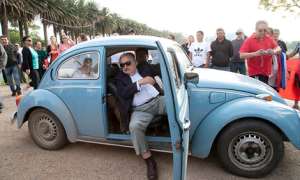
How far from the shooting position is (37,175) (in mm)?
3992

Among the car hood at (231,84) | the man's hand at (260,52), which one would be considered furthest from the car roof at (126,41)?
the man's hand at (260,52)

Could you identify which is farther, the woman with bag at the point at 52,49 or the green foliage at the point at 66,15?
the green foliage at the point at 66,15

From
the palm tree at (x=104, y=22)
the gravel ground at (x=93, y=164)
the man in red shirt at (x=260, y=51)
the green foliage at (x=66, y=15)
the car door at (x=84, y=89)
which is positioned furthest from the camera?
the palm tree at (x=104, y=22)

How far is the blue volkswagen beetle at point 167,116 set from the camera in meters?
3.63

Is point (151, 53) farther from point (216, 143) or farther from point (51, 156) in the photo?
point (51, 156)

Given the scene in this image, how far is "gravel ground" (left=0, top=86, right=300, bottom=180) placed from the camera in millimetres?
3914

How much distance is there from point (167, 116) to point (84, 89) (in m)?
1.38

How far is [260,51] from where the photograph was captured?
5215mm

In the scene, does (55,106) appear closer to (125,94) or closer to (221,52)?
(125,94)

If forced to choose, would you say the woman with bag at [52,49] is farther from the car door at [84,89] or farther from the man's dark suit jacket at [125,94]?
the man's dark suit jacket at [125,94]

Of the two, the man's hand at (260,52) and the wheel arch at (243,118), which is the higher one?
the man's hand at (260,52)

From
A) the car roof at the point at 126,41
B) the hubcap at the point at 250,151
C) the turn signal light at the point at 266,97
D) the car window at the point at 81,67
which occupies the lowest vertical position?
the hubcap at the point at 250,151

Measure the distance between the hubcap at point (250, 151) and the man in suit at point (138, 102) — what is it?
1042mm

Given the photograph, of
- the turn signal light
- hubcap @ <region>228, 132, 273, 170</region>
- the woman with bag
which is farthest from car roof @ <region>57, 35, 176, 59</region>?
the woman with bag
